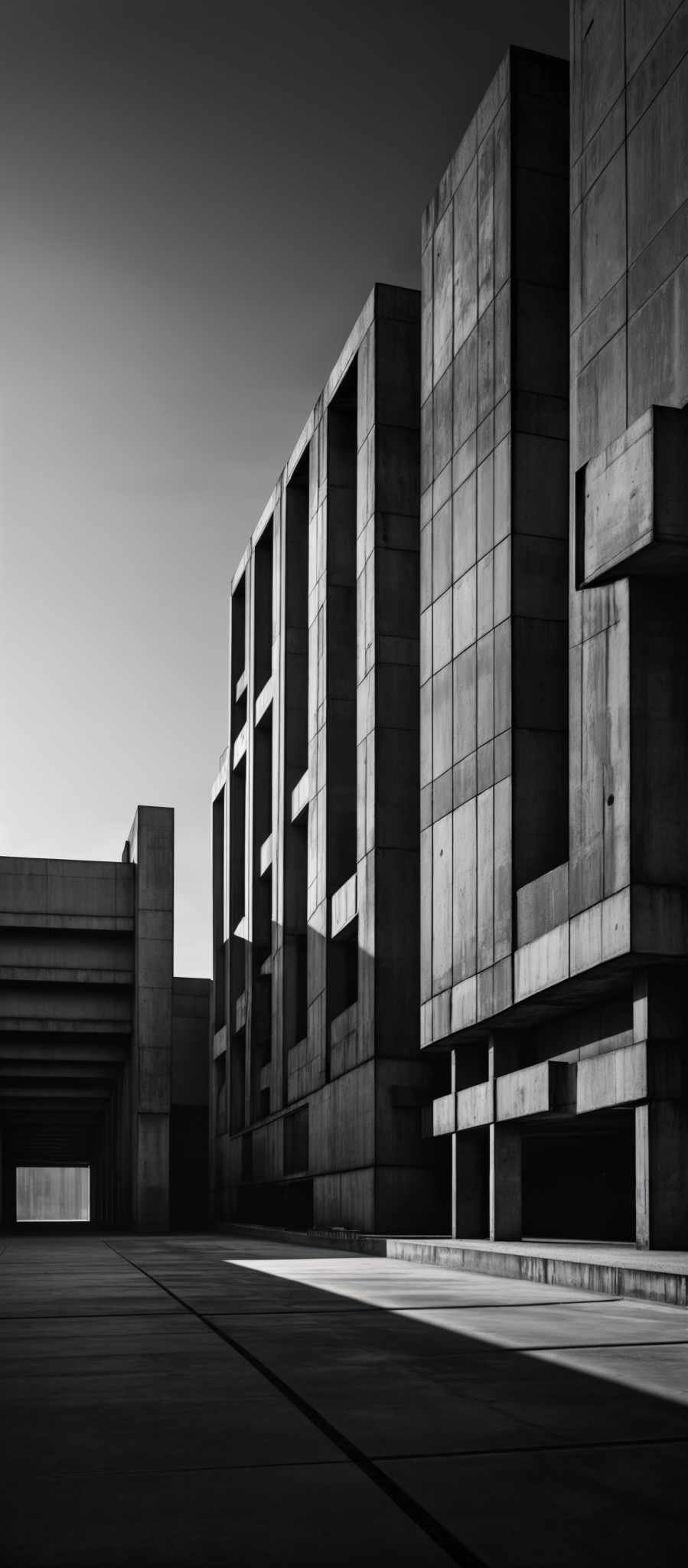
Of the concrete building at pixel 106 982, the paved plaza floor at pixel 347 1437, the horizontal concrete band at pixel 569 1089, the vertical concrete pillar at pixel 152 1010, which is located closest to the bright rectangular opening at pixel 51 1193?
the concrete building at pixel 106 982

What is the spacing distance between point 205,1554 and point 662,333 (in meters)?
16.2

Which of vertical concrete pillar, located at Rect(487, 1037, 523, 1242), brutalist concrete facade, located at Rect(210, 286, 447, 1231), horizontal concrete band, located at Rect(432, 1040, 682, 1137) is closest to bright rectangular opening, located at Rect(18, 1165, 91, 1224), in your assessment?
brutalist concrete facade, located at Rect(210, 286, 447, 1231)

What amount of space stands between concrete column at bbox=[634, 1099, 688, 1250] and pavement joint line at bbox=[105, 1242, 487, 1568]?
10.6 metres

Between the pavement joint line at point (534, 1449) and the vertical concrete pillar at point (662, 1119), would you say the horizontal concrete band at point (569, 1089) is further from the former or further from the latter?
the pavement joint line at point (534, 1449)

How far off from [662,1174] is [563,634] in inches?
333

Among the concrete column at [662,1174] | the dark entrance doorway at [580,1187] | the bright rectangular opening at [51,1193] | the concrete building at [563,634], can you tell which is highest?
the concrete building at [563,634]

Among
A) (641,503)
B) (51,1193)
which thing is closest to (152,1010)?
(641,503)

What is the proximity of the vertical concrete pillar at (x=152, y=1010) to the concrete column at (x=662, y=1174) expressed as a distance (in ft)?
109

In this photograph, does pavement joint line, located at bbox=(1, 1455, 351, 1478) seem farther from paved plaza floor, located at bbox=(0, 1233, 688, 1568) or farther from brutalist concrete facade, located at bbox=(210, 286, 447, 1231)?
brutalist concrete facade, located at bbox=(210, 286, 447, 1231)

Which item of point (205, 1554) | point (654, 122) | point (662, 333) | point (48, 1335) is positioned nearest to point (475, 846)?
point (662, 333)

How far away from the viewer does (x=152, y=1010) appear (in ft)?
163

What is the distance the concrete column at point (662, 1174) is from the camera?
17.0 metres

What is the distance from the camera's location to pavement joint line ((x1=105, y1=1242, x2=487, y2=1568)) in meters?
3.79

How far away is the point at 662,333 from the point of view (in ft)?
58.1
